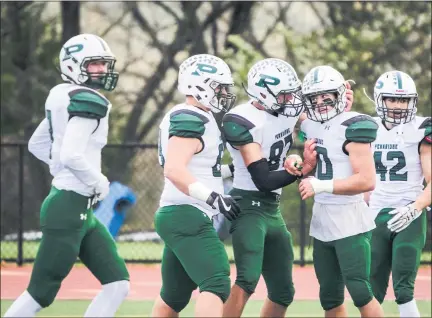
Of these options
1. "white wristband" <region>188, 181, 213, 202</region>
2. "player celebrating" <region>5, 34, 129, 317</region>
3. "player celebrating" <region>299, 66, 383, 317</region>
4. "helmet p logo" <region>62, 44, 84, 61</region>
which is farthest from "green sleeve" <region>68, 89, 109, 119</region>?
"player celebrating" <region>299, 66, 383, 317</region>

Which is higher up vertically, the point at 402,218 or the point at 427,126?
the point at 427,126

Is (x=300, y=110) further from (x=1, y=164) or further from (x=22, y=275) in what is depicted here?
(x=1, y=164)

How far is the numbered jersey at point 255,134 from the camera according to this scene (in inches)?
305

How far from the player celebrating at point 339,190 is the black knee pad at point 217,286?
889 millimetres

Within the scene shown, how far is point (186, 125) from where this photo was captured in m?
7.25

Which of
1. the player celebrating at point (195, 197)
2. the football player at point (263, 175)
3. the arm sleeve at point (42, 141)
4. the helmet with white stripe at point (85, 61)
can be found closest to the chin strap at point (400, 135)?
the football player at point (263, 175)

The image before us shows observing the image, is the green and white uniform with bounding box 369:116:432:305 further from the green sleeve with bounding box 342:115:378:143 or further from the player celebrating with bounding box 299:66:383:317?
the green sleeve with bounding box 342:115:378:143

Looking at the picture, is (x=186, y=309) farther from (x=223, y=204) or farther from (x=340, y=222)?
(x=223, y=204)

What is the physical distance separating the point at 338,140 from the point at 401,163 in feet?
3.05

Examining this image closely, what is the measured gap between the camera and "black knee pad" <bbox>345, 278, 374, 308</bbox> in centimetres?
776

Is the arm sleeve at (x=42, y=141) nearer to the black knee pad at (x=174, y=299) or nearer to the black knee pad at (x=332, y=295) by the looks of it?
the black knee pad at (x=174, y=299)

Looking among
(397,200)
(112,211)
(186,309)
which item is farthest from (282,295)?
(112,211)

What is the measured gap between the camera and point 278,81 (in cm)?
784

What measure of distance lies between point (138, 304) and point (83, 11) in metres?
8.43
